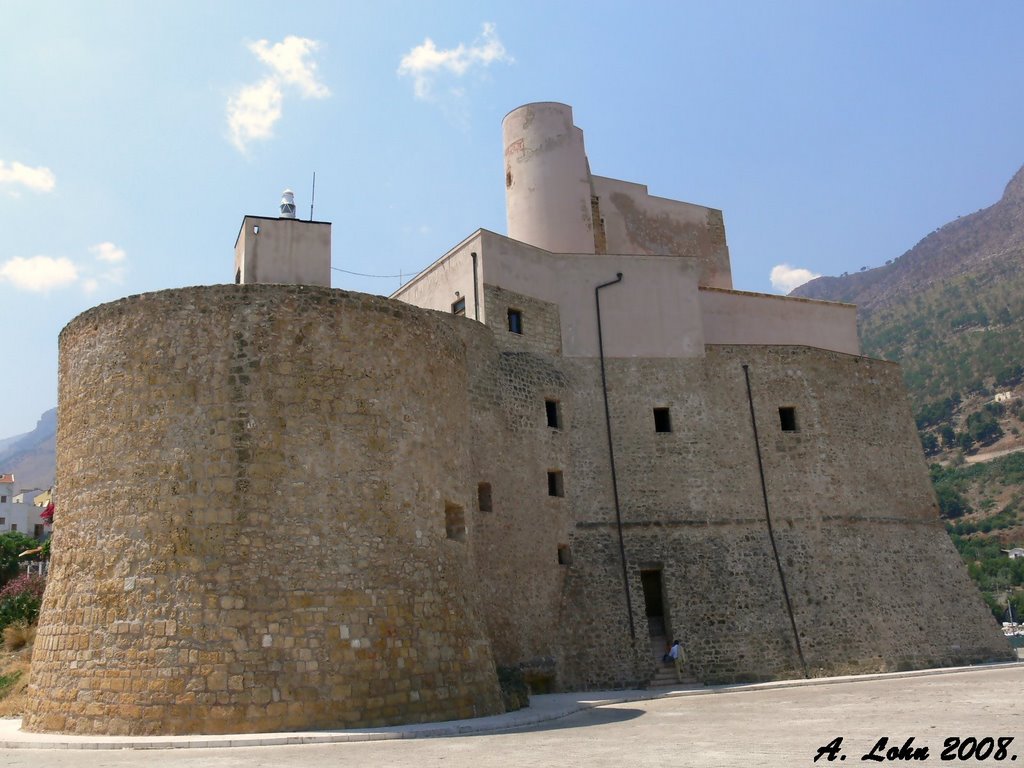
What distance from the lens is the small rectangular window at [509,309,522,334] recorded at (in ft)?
64.9

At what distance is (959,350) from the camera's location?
95.0 m

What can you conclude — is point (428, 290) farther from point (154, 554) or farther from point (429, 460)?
point (154, 554)

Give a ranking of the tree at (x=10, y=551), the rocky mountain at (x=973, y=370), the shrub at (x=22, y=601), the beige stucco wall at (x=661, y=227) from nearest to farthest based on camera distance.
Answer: the shrub at (x=22, y=601), the beige stucco wall at (x=661, y=227), the tree at (x=10, y=551), the rocky mountain at (x=973, y=370)

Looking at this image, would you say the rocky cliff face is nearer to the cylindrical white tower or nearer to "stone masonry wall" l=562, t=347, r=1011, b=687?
"stone masonry wall" l=562, t=347, r=1011, b=687

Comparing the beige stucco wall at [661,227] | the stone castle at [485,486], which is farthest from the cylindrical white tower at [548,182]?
the beige stucco wall at [661,227]

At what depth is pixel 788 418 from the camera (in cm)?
2219

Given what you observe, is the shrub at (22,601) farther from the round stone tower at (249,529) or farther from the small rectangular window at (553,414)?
the small rectangular window at (553,414)

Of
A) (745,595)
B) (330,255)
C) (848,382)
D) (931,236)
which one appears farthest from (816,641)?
(931,236)

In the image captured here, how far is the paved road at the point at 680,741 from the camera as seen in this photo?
8.23m

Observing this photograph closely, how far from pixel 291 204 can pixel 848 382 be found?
14960mm

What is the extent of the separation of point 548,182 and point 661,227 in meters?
4.69

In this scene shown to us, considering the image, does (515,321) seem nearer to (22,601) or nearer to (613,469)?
(613,469)

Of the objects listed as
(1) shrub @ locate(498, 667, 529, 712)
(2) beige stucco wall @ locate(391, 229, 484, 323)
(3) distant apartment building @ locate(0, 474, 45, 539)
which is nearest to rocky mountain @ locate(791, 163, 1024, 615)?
(2) beige stucco wall @ locate(391, 229, 484, 323)

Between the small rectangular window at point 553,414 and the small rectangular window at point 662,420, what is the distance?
2605mm
